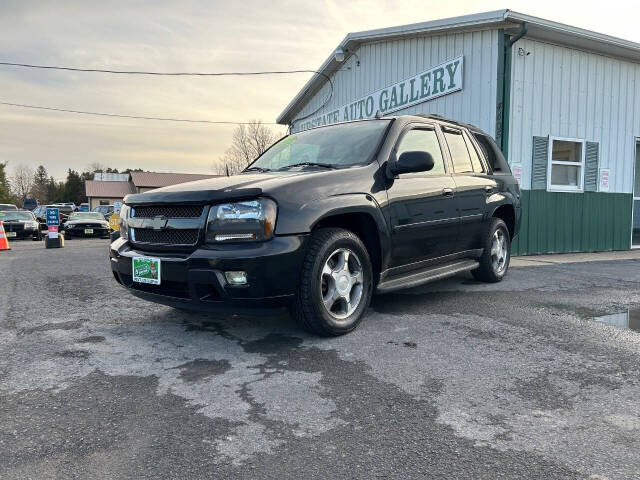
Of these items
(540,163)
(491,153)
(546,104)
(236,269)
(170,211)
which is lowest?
(236,269)

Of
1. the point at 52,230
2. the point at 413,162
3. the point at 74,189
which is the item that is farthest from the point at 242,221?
the point at 74,189

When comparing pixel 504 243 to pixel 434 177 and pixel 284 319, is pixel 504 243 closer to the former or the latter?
pixel 434 177

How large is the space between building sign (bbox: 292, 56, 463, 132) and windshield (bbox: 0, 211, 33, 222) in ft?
37.8

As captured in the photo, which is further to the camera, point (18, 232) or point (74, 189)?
point (74, 189)

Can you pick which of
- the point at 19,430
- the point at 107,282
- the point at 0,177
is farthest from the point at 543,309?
the point at 0,177

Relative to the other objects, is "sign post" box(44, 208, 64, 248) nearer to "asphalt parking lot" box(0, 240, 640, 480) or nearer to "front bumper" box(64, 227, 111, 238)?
"front bumper" box(64, 227, 111, 238)

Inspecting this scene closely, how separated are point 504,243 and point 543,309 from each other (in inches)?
61.4

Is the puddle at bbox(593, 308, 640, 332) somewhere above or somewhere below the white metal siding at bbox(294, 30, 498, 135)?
below

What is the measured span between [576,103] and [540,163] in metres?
1.56

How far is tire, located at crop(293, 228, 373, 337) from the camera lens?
3402 mm

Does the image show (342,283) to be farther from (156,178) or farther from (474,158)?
(156,178)

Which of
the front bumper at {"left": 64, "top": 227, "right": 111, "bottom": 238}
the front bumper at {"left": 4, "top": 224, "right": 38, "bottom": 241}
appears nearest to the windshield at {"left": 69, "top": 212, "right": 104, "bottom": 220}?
the front bumper at {"left": 64, "top": 227, "right": 111, "bottom": 238}

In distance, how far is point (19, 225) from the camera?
16562 millimetres

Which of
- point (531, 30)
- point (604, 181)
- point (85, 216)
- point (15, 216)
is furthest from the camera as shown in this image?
point (85, 216)
